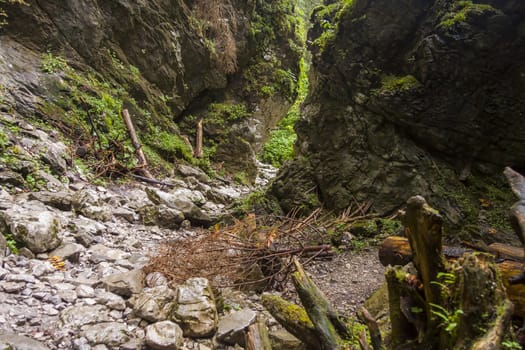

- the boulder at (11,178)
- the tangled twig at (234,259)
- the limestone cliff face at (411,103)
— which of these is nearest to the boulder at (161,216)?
the tangled twig at (234,259)

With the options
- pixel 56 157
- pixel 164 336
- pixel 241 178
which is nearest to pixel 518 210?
pixel 164 336

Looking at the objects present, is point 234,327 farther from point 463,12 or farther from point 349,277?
point 463,12

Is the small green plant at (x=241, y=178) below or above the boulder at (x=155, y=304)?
above

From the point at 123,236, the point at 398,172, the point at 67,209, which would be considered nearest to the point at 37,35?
the point at 67,209

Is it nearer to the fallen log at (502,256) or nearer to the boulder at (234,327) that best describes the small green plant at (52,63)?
the boulder at (234,327)

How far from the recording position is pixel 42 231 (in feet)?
11.6

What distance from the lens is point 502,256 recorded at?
302 cm

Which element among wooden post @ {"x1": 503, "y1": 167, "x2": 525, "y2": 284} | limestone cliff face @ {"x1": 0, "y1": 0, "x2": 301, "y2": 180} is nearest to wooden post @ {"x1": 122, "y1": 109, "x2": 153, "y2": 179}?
limestone cliff face @ {"x1": 0, "y1": 0, "x2": 301, "y2": 180}

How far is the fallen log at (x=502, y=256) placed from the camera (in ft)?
7.26

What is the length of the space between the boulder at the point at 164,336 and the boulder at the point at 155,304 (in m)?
0.15

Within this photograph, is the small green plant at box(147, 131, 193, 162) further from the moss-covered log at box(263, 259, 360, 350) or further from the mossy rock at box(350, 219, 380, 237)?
the moss-covered log at box(263, 259, 360, 350)

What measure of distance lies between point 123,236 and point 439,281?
4451 mm

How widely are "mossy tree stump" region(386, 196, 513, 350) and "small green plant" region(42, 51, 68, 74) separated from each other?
8769mm

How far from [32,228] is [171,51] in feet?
29.9
